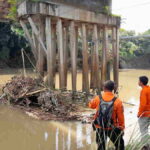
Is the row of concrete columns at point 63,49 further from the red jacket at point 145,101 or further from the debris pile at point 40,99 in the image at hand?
the red jacket at point 145,101

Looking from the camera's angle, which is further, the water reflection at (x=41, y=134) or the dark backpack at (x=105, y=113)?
the water reflection at (x=41, y=134)

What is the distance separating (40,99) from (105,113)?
4237 millimetres

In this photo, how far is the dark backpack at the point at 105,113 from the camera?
382 cm

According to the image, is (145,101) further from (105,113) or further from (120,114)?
(105,113)

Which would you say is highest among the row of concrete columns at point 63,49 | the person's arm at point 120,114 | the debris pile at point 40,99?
the row of concrete columns at point 63,49

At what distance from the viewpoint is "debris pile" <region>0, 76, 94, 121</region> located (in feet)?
24.1

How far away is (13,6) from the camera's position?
33.6ft

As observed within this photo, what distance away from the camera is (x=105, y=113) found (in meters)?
3.84

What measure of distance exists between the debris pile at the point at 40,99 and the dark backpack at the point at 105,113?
3.23 meters

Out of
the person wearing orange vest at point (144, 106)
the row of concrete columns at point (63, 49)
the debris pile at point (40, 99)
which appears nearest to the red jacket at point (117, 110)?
the person wearing orange vest at point (144, 106)

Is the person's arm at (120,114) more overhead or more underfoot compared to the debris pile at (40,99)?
more overhead

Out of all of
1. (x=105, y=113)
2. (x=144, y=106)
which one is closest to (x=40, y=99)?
(x=144, y=106)

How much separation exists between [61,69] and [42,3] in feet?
7.64

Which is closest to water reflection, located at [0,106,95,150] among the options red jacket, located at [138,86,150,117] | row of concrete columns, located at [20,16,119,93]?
red jacket, located at [138,86,150,117]
